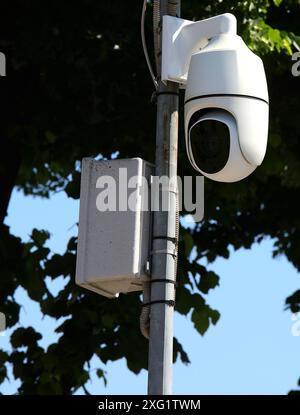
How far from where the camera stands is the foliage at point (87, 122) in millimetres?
10430

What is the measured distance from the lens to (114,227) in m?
5.60

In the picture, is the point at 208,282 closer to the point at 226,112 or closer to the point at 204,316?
the point at 204,316

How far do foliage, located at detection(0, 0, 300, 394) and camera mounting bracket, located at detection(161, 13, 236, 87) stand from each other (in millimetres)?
4037

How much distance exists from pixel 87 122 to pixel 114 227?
5688 mm

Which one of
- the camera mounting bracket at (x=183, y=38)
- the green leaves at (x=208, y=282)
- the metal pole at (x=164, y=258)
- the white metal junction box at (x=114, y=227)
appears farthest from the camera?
the green leaves at (x=208, y=282)

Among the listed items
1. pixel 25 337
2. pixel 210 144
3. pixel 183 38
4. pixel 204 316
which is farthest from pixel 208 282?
pixel 210 144

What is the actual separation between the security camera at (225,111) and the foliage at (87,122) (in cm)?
429

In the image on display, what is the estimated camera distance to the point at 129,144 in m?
11.1

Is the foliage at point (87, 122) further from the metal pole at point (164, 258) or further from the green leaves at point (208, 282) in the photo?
the metal pole at point (164, 258)

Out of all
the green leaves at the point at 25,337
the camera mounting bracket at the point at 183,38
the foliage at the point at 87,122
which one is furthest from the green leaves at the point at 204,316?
the camera mounting bracket at the point at 183,38

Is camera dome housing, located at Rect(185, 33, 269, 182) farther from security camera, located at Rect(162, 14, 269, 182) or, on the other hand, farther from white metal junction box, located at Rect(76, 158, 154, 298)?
white metal junction box, located at Rect(76, 158, 154, 298)

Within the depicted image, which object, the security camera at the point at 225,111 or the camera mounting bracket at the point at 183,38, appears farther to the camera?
the camera mounting bracket at the point at 183,38

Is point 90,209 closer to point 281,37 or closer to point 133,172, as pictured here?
point 133,172
